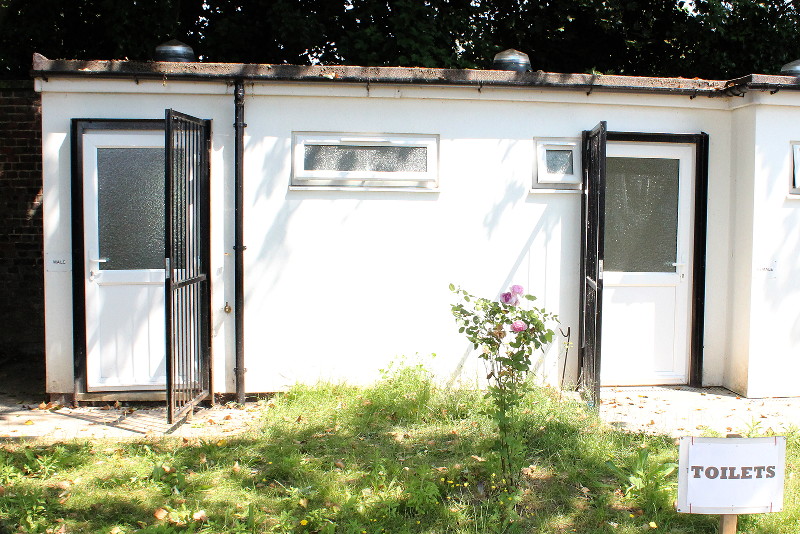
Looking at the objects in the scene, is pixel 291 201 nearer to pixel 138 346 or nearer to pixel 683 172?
pixel 138 346

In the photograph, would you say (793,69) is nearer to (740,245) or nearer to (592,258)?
(740,245)

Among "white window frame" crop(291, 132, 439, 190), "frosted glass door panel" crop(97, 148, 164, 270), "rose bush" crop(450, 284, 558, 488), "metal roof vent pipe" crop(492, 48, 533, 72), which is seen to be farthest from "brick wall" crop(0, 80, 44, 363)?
"rose bush" crop(450, 284, 558, 488)

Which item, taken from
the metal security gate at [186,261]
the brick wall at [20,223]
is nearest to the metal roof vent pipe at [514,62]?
the metal security gate at [186,261]

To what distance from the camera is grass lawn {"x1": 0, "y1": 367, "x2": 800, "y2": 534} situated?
420cm

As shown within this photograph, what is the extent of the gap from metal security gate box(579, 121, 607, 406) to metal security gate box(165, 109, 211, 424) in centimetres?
335

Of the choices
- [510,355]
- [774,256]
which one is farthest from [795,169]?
[510,355]

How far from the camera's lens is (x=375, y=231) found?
6.88 meters

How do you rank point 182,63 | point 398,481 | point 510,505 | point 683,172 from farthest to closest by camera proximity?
1. point 683,172
2. point 182,63
3. point 398,481
4. point 510,505

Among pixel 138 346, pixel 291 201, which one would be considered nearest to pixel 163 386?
pixel 138 346

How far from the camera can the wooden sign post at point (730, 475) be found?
3.32m

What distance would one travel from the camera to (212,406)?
6660 millimetres

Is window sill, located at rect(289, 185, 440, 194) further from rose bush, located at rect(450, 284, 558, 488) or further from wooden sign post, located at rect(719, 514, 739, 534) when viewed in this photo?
wooden sign post, located at rect(719, 514, 739, 534)

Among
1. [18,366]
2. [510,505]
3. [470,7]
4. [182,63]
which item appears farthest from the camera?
[470,7]

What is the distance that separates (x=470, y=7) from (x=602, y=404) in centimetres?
833
